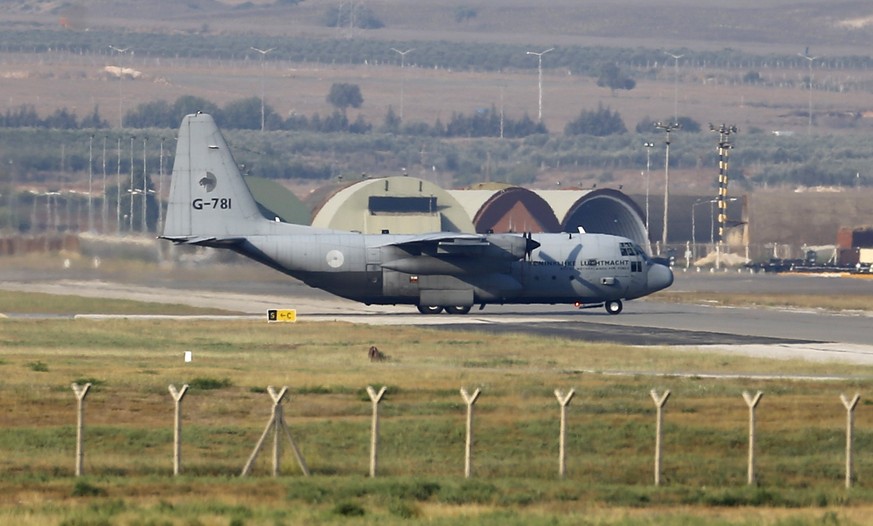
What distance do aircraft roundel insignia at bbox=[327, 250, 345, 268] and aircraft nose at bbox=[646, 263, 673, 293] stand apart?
15.8 m

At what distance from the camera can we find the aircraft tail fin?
246 ft

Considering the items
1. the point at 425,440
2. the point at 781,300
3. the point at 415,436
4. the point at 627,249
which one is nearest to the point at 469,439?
the point at 425,440

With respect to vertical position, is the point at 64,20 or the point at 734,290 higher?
the point at 64,20

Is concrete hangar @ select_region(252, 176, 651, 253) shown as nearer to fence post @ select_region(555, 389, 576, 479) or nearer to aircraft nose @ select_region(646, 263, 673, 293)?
aircraft nose @ select_region(646, 263, 673, 293)

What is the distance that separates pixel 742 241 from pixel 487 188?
2823 centimetres

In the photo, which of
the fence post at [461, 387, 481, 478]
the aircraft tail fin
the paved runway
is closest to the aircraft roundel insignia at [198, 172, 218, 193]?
the aircraft tail fin

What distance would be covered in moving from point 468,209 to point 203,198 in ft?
271

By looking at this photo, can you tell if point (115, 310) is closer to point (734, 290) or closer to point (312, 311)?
point (312, 311)

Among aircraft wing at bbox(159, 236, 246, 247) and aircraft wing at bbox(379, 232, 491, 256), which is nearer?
aircraft wing at bbox(159, 236, 246, 247)

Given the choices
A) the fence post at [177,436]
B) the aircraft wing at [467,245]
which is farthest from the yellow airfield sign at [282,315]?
the fence post at [177,436]

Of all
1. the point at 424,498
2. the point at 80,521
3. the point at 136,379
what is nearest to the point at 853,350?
the point at 136,379

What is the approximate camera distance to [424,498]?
28.7 metres

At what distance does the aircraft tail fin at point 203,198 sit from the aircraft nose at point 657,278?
1921 cm

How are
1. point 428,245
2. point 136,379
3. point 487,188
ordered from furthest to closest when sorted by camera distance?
point 487,188 → point 428,245 → point 136,379
